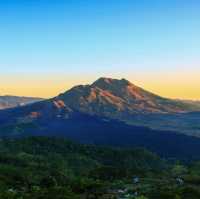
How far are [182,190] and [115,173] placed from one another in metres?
32.4

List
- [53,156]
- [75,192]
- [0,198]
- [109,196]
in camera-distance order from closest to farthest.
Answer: [0,198], [109,196], [75,192], [53,156]

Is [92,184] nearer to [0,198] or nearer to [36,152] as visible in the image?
[0,198]

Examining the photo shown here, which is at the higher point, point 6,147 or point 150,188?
point 150,188

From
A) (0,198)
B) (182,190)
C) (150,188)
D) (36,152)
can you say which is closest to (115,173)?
(150,188)

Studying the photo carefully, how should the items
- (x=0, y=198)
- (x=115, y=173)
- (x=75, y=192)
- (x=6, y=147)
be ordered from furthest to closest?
(x=6, y=147) < (x=115, y=173) < (x=75, y=192) < (x=0, y=198)

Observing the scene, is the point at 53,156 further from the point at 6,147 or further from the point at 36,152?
the point at 6,147

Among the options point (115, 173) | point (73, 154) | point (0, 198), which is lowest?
point (73, 154)

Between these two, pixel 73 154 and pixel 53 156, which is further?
pixel 73 154

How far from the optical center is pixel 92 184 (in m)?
46.2

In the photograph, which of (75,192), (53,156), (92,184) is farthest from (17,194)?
(53,156)

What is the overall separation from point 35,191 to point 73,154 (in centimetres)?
15752

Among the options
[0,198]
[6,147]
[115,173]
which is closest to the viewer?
[0,198]

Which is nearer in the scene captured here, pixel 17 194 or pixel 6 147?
pixel 17 194

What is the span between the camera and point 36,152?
19138 cm
